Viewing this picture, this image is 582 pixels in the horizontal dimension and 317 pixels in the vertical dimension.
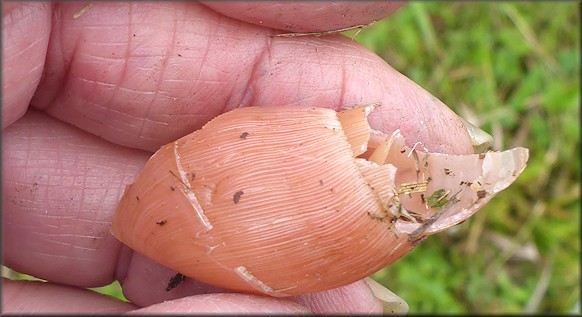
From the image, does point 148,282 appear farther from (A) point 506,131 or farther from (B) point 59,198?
(A) point 506,131

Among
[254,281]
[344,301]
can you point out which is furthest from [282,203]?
[344,301]

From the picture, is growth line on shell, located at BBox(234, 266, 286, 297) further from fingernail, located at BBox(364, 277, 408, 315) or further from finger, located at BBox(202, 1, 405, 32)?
finger, located at BBox(202, 1, 405, 32)

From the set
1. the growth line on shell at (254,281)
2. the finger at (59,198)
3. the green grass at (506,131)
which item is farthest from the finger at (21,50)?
the green grass at (506,131)

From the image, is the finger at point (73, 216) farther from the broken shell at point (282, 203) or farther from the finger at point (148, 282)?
the broken shell at point (282, 203)

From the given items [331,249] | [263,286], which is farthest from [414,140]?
[263,286]

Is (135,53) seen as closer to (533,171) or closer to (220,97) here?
(220,97)

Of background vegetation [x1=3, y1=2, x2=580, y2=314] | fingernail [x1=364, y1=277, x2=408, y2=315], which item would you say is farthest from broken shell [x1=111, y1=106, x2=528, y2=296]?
background vegetation [x1=3, y1=2, x2=580, y2=314]
